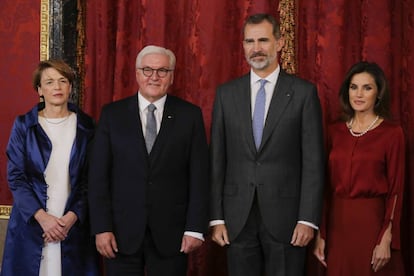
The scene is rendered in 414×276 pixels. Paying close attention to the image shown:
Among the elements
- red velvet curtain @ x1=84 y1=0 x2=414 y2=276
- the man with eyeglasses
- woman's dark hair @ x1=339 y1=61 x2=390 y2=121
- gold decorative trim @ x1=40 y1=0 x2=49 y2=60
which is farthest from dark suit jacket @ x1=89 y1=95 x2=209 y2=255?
gold decorative trim @ x1=40 y1=0 x2=49 y2=60

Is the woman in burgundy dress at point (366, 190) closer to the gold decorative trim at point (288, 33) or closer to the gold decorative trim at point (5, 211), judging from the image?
the gold decorative trim at point (288, 33)

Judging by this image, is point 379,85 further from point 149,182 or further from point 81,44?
point 81,44

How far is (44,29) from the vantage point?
373cm

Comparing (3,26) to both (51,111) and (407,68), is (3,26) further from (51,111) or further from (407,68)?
(407,68)

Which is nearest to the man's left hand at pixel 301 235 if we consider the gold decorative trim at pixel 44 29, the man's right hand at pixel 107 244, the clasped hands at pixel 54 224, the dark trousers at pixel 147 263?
the dark trousers at pixel 147 263

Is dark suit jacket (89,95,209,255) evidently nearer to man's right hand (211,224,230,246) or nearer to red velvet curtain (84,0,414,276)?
man's right hand (211,224,230,246)

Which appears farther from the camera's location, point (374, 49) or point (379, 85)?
point (374, 49)

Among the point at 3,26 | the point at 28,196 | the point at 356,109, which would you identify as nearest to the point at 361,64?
the point at 356,109

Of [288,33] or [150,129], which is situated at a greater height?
[288,33]

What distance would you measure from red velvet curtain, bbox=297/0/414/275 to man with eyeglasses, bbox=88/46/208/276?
3.21ft

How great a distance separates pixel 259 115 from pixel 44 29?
1718 mm

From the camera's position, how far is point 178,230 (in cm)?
262

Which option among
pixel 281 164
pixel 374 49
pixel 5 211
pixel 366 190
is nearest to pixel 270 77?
pixel 281 164

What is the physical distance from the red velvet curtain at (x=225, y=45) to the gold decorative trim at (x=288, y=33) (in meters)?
0.05
